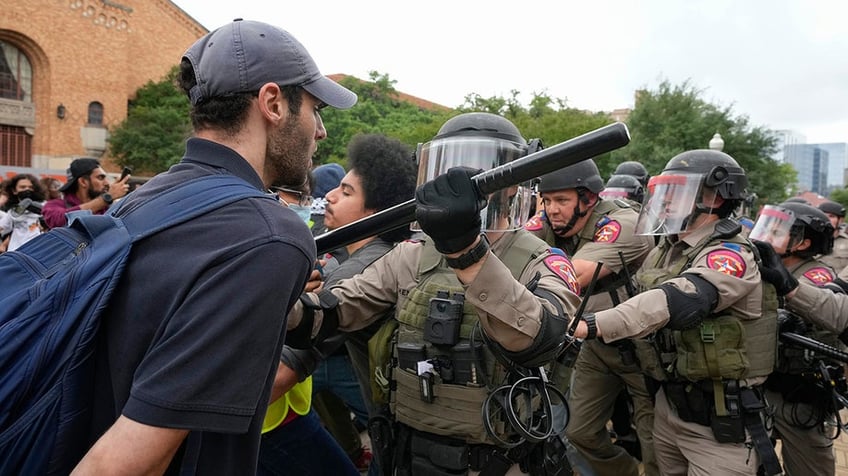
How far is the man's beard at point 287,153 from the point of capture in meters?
1.46

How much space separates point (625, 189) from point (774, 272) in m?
3.30

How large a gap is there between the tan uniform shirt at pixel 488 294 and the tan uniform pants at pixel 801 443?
7.67 ft

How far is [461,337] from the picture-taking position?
221cm

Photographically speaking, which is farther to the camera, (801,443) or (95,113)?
(95,113)

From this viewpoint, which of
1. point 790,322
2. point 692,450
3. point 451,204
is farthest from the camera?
point 790,322

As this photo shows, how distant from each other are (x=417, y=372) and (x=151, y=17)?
36.0 meters

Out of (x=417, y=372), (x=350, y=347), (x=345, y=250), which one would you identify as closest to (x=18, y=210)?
(x=345, y=250)

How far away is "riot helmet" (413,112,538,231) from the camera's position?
2.21 metres

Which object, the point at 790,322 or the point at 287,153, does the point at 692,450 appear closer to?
the point at 790,322

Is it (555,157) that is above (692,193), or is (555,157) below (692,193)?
above

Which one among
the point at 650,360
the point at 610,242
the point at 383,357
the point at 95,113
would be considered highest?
the point at 610,242

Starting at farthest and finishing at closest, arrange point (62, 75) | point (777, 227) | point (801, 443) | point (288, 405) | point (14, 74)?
1. point (62, 75)
2. point (14, 74)
3. point (777, 227)
4. point (801, 443)
5. point (288, 405)

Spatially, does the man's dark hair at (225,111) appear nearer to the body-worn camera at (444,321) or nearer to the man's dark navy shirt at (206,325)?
the man's dark navy shirt at (206,325)

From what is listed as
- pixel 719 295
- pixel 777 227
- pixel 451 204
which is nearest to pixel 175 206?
pixel 451 204
